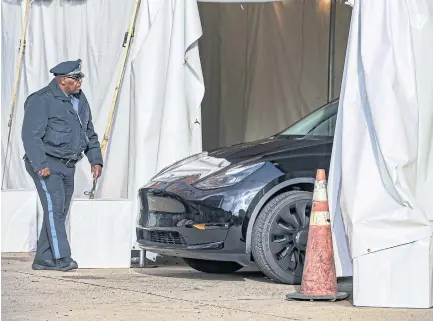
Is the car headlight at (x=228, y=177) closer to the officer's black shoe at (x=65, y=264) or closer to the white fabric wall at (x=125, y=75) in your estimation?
the white fabric wall at (x=125, y=75)

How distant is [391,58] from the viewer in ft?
22.6

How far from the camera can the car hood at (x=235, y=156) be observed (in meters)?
8.60

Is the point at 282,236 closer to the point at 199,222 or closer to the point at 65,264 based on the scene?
the point at 199,222

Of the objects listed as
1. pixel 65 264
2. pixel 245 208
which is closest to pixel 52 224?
pixel 65 264

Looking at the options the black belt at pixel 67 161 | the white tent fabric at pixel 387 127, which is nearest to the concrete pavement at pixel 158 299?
the white tent fabric at pixel 387 127

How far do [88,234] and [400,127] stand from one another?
3845 mm

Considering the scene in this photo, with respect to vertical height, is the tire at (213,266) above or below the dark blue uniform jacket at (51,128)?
below

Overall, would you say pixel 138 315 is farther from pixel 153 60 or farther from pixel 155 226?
pixel 153 60

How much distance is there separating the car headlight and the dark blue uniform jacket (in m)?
1.56

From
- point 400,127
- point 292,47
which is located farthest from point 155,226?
point 292,47

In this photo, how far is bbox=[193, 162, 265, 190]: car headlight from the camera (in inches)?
331

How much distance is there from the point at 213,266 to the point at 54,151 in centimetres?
176

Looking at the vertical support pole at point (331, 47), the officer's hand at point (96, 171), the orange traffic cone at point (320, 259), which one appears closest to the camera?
the orange traffic cone at point (320, 259)

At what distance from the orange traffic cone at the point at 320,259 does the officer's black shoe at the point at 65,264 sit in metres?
2.87
